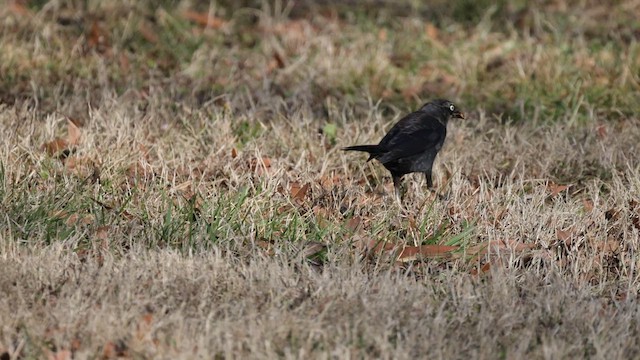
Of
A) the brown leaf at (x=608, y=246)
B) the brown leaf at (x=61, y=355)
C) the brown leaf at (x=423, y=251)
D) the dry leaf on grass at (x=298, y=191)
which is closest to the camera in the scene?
the brown leaf at (x=61, y=355)

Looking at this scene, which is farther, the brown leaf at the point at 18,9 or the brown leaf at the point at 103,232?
the brown leaf at the point at 18,9

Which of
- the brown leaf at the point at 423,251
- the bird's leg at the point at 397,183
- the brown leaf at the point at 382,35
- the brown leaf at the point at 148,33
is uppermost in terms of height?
the brown leaf at the point at 423,251

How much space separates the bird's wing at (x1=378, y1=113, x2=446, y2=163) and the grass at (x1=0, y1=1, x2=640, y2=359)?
0.77ft

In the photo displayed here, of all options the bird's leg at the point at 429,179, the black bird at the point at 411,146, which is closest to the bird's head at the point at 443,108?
the black bird at the point at 411,146

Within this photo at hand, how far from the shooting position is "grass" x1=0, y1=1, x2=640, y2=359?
3762 millimetres

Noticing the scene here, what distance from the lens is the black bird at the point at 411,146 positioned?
571 centimetres

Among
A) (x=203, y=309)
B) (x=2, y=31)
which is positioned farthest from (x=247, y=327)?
(x=2, y=31)

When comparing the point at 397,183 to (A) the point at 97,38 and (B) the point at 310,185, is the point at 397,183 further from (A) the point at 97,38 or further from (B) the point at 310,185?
(A) the point at 97,38

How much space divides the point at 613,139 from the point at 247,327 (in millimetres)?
3646

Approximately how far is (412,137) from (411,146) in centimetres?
16

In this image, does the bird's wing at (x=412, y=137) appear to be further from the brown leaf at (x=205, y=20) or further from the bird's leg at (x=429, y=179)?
the brown leaf at (x=205, y=20)

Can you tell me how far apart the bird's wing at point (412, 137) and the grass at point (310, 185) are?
24 cm

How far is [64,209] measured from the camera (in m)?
4.85

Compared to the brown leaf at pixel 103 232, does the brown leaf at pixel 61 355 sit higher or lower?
higher
